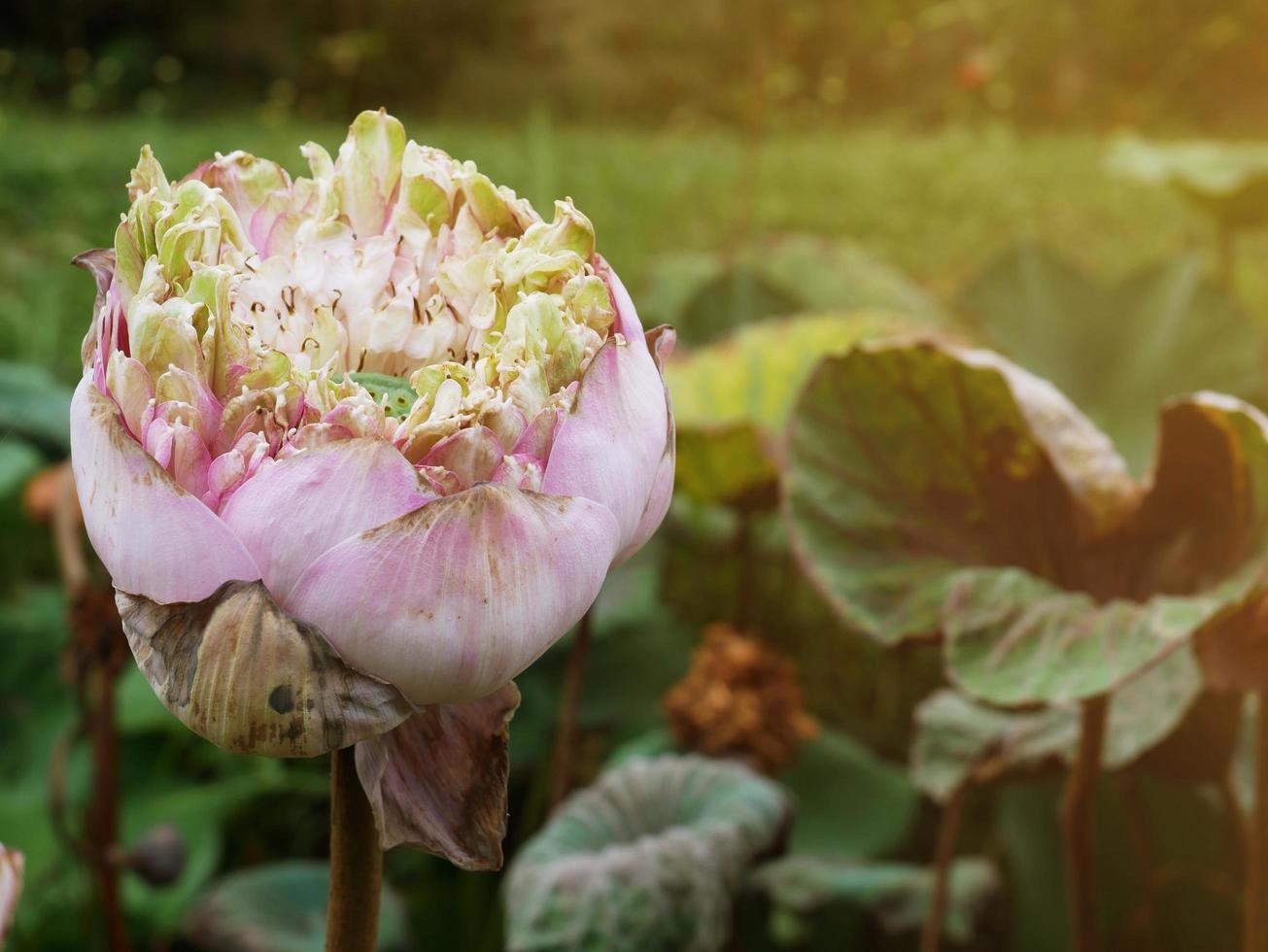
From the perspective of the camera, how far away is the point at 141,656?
0.79ft

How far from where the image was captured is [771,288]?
1186 millimetres

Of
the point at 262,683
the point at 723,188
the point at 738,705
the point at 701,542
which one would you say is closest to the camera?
the point at 262,683

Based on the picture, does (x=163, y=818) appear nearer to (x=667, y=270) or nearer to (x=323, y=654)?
(x=323, y=654)

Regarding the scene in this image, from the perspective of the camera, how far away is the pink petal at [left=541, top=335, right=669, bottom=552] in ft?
0.83

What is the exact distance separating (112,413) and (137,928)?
0.63 meters

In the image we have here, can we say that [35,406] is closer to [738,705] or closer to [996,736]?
[738,705]

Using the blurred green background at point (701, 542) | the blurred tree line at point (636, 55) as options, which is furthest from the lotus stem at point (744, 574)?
the blurred tree line at point (636, 55)

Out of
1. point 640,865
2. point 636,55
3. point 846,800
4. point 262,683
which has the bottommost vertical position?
point 846,800

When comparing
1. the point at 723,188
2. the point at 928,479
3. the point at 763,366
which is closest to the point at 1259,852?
the point at 928,479

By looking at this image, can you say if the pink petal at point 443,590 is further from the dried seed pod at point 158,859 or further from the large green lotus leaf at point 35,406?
the large green lotus leaf at point 35,406

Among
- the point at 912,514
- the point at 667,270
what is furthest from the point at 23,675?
the point at 667,270

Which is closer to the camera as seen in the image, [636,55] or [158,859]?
[158,859]

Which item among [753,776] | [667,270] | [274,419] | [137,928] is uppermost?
[274,419]

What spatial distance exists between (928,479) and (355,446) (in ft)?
1.18
